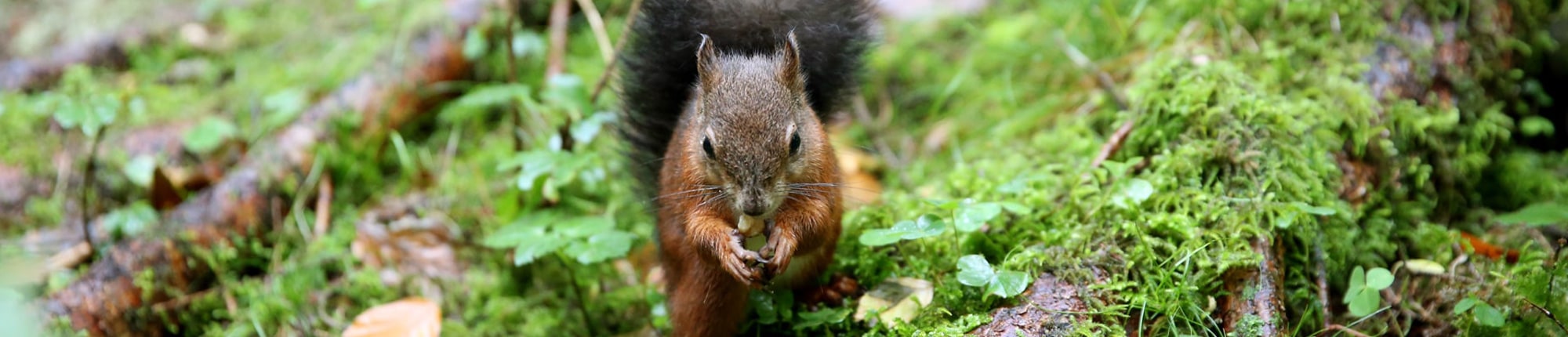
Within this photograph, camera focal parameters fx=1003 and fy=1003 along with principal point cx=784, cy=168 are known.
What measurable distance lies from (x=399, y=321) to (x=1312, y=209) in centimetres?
260

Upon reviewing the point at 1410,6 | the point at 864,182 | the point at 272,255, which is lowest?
the point at 864,182

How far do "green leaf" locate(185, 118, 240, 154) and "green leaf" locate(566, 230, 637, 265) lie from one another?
195 centimetres

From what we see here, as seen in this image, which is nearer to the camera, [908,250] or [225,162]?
[908,250]

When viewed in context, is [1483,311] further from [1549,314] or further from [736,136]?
[736,136]

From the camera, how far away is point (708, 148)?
2.36 meters

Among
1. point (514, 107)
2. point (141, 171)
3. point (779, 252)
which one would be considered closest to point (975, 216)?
point (779, 252)

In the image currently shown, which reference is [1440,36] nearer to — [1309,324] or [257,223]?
[1309,324]

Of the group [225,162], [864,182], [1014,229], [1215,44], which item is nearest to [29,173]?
[225,162]

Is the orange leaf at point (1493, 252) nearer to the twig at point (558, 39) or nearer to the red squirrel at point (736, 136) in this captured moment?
the red squirrel at point (736, 136)

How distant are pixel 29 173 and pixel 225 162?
0.80 meters

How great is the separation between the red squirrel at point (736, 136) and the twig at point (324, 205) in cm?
152

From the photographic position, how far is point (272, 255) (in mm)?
3668

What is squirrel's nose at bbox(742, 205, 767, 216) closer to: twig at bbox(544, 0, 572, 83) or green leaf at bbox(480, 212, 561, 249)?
green leaf at bbox(480, 212, 561, 249)

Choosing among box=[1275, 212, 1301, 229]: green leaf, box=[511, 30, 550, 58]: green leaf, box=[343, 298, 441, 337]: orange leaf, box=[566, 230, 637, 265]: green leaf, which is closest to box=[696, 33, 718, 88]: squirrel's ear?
box=[566, 230, 637, 265]: green leaf
